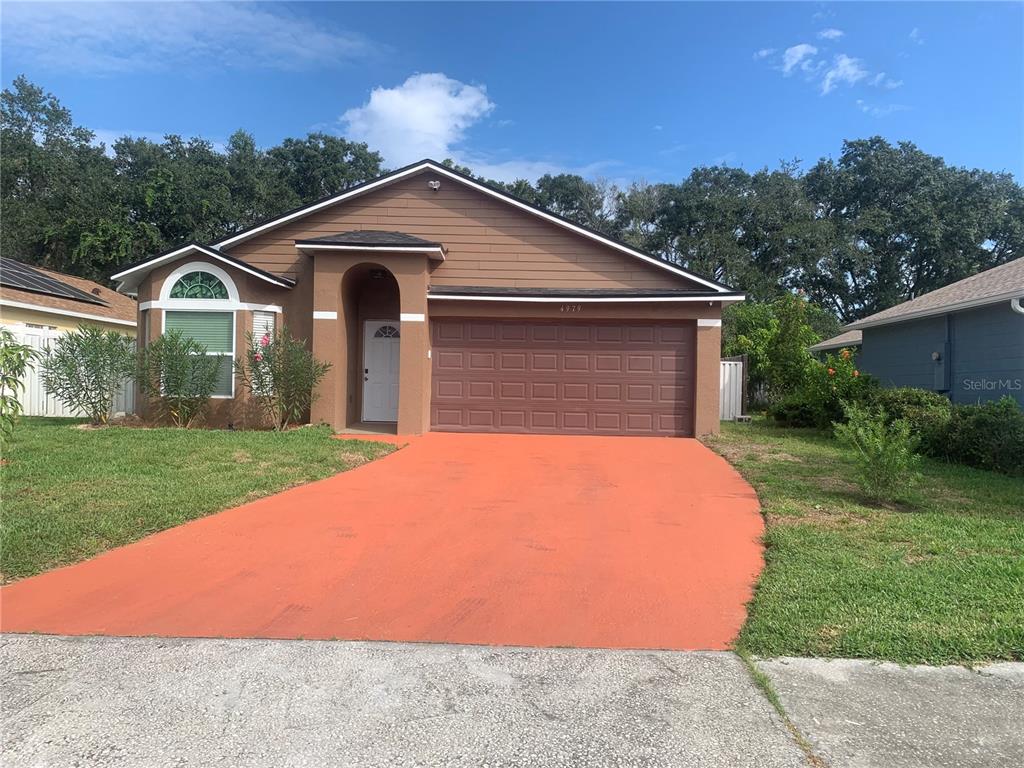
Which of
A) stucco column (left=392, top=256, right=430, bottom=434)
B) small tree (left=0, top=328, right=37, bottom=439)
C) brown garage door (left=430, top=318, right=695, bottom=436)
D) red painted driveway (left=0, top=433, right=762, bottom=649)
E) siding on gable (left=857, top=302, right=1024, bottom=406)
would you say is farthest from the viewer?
brown garage door (left=430, top=318, right=695, bottom=436)

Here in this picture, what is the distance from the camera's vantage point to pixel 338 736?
289cm

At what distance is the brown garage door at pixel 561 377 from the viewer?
1360cm

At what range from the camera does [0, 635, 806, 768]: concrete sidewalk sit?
2.76 metres

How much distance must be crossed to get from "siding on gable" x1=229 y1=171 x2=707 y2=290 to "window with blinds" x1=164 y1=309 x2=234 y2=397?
173 cm

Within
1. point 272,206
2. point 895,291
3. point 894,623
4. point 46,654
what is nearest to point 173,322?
point 46,654

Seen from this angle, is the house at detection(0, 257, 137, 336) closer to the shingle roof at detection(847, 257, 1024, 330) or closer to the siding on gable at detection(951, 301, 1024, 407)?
the shingle roof at detection(847, 257, 1024, 330)

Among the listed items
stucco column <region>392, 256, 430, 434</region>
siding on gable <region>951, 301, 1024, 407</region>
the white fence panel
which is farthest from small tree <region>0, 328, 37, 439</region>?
the white fence panel

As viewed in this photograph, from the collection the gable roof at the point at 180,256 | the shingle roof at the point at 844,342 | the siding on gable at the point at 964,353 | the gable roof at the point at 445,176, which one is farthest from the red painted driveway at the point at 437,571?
the shingle roof at the point at 844,342

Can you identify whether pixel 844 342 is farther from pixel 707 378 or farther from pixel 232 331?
pixel 232 331

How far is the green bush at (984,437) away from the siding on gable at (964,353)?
2584mm

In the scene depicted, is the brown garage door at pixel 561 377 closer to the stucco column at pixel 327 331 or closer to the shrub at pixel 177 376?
the stucco column at pixel 327 331

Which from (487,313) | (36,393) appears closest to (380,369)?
(487,313)

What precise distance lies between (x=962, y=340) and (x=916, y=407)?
331cm

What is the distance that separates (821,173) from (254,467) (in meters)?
39.1
